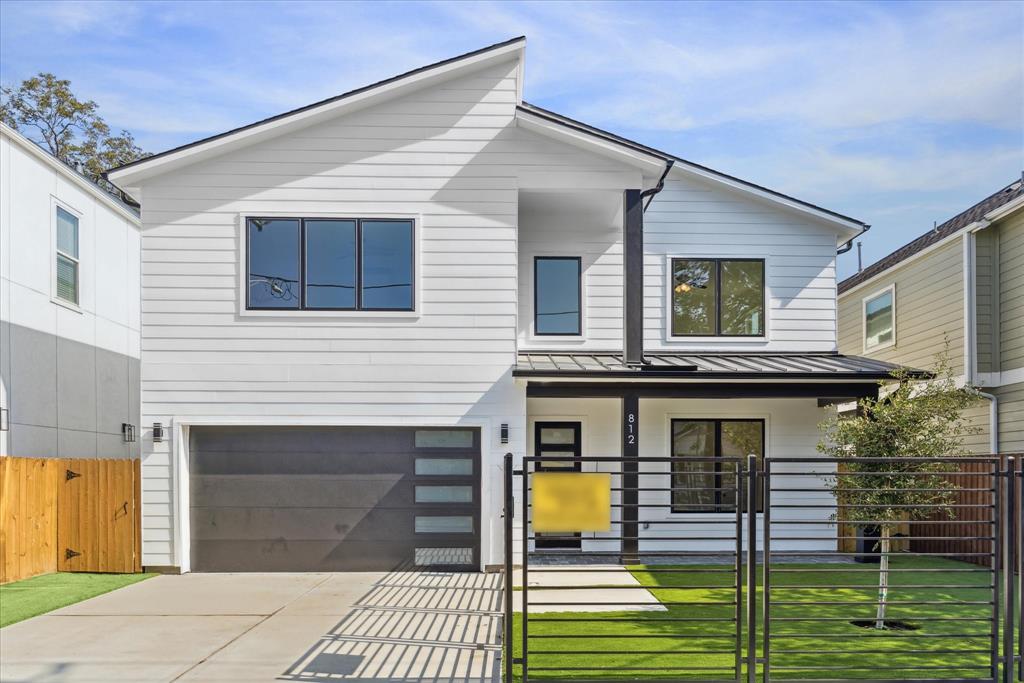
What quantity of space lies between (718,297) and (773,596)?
5826 millimetres

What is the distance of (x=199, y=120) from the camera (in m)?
44.7

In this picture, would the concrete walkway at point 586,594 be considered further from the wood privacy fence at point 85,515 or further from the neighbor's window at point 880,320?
the neighbor's window at point 880,320

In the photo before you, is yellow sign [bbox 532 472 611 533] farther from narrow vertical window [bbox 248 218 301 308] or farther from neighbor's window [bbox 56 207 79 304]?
neighbor's window [bbox 56 207 79 304]

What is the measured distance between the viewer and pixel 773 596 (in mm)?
10203

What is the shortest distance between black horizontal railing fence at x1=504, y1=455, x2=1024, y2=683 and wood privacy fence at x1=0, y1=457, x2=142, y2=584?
5.55 m

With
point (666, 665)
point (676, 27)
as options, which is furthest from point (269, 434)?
point (676, 27)

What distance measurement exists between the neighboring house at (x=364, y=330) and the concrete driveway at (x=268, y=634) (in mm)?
1045

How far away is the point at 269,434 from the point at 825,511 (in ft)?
30.1

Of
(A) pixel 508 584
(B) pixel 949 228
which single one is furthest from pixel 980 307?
(A) pixel 508 584

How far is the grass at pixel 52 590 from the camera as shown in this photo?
30.3 feet

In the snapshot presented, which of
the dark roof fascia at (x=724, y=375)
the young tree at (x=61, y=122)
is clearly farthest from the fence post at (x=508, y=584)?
the young tree at (x=61, y=122)

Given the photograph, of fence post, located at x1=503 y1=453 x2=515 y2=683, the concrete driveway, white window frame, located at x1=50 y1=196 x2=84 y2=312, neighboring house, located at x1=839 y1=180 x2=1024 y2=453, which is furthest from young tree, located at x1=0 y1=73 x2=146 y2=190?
fence post, located at x1=503 y1=453 x2=515 y2=683

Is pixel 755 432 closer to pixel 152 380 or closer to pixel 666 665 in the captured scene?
pixel 666 665

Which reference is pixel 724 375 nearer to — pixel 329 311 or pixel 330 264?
pixel 329 311
